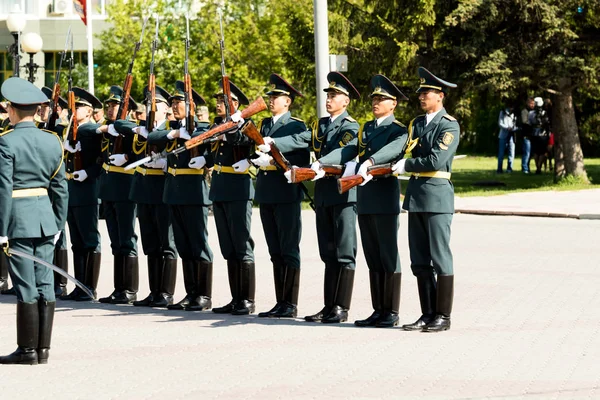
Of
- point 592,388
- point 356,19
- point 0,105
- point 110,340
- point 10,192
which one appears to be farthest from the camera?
point 356,19

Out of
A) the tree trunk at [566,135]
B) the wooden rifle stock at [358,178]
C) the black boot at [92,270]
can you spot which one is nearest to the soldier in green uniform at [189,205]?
the black boot at [92,270]

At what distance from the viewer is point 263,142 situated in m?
10.5

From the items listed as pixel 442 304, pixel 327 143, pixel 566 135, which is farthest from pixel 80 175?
pixel 566 135

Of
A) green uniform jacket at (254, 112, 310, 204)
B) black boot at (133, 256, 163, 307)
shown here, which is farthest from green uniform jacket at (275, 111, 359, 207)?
black boot at (133, 256, 163, 307)

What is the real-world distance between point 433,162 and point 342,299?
1.49 m

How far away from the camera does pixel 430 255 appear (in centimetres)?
1006

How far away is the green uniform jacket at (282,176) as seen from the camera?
426 inches

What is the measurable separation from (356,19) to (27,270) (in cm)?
1926

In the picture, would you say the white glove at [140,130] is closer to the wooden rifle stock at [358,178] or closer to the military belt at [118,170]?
the military belt at [118,170]

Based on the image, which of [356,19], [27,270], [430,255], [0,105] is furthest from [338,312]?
[356,19]

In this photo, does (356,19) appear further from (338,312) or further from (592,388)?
(592,388)

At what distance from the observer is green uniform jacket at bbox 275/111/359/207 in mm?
10477

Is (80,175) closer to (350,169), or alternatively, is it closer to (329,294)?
(329,294)

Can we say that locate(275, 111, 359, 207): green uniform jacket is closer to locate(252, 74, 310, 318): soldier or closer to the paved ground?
locate(252, 74, 310, 318): soldier
